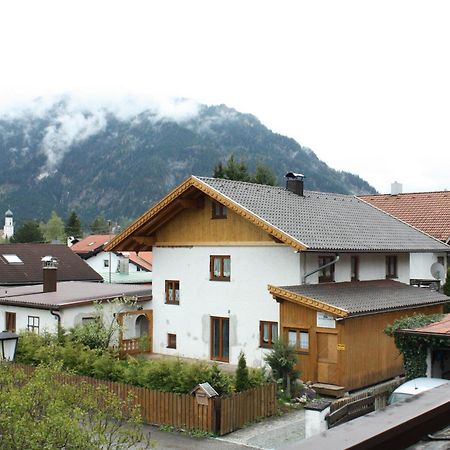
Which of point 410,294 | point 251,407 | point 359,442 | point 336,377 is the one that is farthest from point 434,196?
point 359,442

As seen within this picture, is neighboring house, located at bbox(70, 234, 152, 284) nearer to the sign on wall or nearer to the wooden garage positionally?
the wooden garage

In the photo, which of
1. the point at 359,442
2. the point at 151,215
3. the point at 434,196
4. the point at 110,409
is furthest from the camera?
the point at 434,196

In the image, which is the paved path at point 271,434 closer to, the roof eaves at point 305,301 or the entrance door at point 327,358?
the entrance door at point 327,358

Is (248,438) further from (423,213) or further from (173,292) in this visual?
(423,213)

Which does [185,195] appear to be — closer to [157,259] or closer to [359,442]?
[157,259]

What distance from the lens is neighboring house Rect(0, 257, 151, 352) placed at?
1030 inches

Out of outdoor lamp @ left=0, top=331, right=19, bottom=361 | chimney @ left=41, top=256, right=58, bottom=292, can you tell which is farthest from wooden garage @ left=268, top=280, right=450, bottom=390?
chimney @ left=41, top=256, right=58, bottom=292

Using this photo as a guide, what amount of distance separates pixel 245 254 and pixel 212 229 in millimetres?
1868

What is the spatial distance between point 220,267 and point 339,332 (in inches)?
251

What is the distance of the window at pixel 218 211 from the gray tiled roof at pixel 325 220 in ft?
2.35

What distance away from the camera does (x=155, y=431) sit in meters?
16.3

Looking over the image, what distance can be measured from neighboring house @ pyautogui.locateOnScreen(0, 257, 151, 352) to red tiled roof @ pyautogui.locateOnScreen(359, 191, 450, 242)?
50.2ft

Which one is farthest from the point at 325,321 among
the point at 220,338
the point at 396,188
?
the point at 396,188

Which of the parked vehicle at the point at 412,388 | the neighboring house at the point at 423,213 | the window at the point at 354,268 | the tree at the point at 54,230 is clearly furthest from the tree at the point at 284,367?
the tree at the point at 54,230
